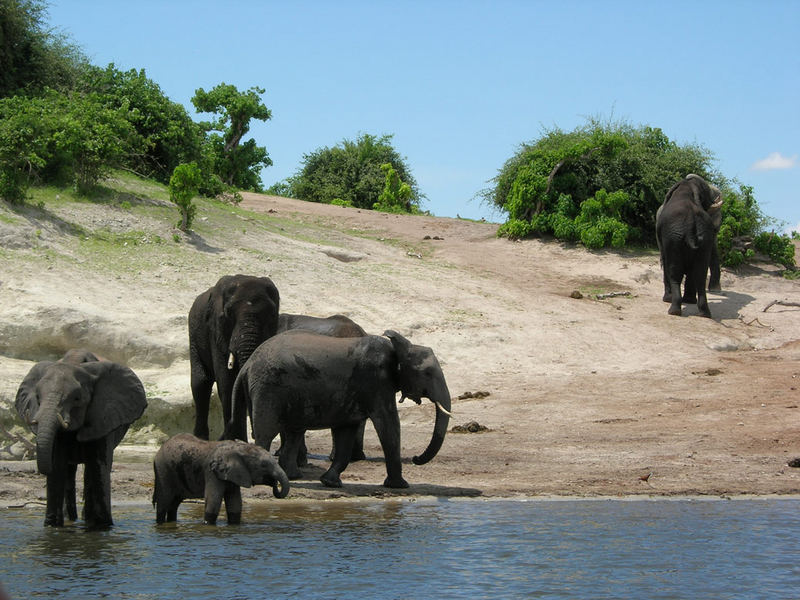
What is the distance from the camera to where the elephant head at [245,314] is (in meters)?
13.2

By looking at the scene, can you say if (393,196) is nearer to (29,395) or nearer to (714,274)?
(714,274)

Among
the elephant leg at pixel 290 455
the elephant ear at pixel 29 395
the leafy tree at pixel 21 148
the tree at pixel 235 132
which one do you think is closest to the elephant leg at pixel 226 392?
the elephant leg at pixel 290 455

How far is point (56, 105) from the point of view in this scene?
80.3 feet

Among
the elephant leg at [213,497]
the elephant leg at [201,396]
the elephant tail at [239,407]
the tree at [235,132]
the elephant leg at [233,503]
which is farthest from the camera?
the tree at [235,132]

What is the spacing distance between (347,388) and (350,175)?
116 feet

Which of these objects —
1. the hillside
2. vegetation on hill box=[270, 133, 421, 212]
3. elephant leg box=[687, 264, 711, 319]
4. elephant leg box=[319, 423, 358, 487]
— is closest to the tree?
vegetation on hill box=[270, 133, 421, 212]

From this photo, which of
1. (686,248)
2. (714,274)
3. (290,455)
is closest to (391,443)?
(290,455)

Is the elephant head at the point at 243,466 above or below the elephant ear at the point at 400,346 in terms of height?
below

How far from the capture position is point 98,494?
9438 mm

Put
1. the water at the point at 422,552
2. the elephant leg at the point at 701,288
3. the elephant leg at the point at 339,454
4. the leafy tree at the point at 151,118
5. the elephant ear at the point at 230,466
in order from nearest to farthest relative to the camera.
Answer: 1. the water at the point at 422,552
2. the elephant ear at the point at 230,466
3. the elephant leg at the point at 339,454
4. the elephant leg at the point at 701,288
5. the leafy tree at the point at 151,118

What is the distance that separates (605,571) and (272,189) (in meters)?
45.2

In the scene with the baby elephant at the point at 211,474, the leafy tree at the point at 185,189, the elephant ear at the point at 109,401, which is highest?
the leafy tree at the point at 185,189

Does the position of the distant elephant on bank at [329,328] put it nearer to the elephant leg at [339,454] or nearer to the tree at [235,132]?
the elephant leg at [339,454]

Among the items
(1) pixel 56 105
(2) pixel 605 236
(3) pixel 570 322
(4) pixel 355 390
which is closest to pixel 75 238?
(1) pixel 56 105
